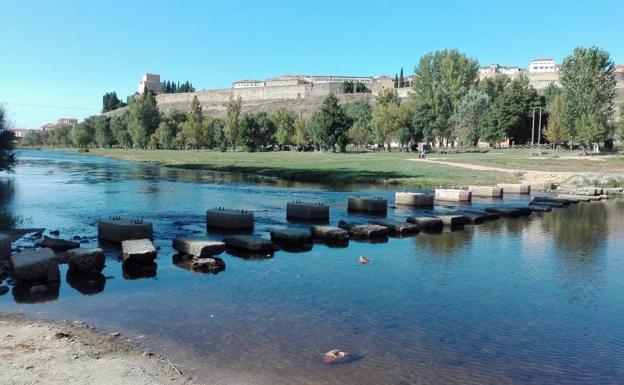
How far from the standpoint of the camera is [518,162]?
49656mm

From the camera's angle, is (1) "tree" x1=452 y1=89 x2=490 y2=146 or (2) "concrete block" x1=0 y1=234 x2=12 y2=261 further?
(1) "tree" x1=452 y1=89 x2=490 y2=146

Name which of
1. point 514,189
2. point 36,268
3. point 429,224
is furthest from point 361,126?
point 36,268

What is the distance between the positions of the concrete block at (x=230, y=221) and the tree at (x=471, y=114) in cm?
6487

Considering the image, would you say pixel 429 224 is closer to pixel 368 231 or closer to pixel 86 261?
pixel 368 231

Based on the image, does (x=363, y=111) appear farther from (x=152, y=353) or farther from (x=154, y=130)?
(x=152, y=353)

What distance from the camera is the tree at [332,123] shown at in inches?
3063

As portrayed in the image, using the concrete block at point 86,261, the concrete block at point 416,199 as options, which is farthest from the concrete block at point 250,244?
the concrete block at point 416,199

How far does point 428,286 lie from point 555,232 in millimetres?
10073

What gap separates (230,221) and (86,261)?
6.89 m

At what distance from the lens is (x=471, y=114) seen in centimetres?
7788

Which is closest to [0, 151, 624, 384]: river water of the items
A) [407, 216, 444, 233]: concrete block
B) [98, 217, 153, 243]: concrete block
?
[98, 217, 153, 243]: concrete block

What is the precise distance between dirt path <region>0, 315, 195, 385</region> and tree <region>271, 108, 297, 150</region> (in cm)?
9233

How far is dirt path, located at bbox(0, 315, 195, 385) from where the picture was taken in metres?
6.45

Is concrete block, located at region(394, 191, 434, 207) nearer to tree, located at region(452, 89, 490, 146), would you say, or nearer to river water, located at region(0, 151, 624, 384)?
river water, located at region(0, 151, 624, 384)
